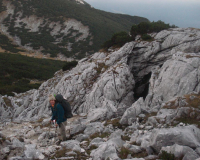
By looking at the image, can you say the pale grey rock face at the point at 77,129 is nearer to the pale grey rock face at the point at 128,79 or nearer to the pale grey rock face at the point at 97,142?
the pale grey rock face at the point at 97,142

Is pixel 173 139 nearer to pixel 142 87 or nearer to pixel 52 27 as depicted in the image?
pixel 142 87

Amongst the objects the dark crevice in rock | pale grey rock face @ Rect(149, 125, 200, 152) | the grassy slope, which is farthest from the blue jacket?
the grassy slope

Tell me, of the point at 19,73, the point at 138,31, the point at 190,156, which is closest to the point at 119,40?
the point at 138,31

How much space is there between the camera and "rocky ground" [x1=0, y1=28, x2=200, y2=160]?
7.42m

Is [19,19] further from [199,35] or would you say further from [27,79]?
[199,35]

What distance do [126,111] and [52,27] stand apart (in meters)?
145

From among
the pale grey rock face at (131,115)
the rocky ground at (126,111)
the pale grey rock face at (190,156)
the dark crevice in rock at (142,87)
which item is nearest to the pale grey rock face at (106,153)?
the rocky ground at (126,111)

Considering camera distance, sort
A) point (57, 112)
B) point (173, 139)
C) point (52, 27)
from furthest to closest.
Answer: point (52, 27) < point (57, 112) < point (173, 139)

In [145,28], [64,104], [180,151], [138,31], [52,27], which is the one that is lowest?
[180,151]

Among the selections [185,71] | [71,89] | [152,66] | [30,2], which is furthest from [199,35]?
[30,2]

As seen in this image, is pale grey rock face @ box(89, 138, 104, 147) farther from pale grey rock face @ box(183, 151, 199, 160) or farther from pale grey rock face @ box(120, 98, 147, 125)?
pale grey rock face @ box(183, 151, 199, 160)

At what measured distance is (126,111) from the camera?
13.3 meters

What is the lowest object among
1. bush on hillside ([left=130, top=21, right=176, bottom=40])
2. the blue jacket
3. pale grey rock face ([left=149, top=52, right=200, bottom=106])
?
the blue jacket

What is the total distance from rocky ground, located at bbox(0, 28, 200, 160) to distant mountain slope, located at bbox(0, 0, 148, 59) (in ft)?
307
